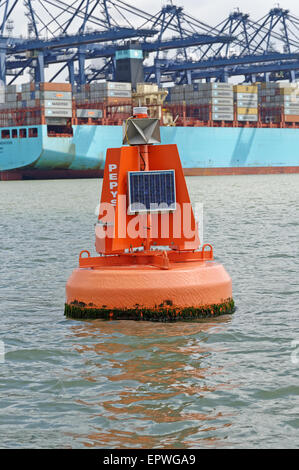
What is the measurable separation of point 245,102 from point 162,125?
11871 mm

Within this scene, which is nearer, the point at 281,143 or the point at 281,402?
the point at 281,402

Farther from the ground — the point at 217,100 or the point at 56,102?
the point at 217,100

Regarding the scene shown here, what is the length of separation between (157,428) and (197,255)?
4.72 m

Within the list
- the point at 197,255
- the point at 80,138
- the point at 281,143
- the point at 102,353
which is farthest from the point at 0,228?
the point at 281,143

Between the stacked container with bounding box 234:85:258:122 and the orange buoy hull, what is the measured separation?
74.2 m

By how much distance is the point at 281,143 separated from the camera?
85938 mm

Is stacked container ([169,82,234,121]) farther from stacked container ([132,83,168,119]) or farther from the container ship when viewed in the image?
stacked container ([132,83,168,119])

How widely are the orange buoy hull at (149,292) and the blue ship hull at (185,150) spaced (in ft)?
190

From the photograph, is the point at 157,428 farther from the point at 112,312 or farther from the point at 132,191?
the point at 132,191

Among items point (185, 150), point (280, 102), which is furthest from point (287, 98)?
point (185, 150)

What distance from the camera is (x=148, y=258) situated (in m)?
10.2

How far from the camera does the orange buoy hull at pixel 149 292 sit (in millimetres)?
9438

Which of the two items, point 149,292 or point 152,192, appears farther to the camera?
point 152,192
